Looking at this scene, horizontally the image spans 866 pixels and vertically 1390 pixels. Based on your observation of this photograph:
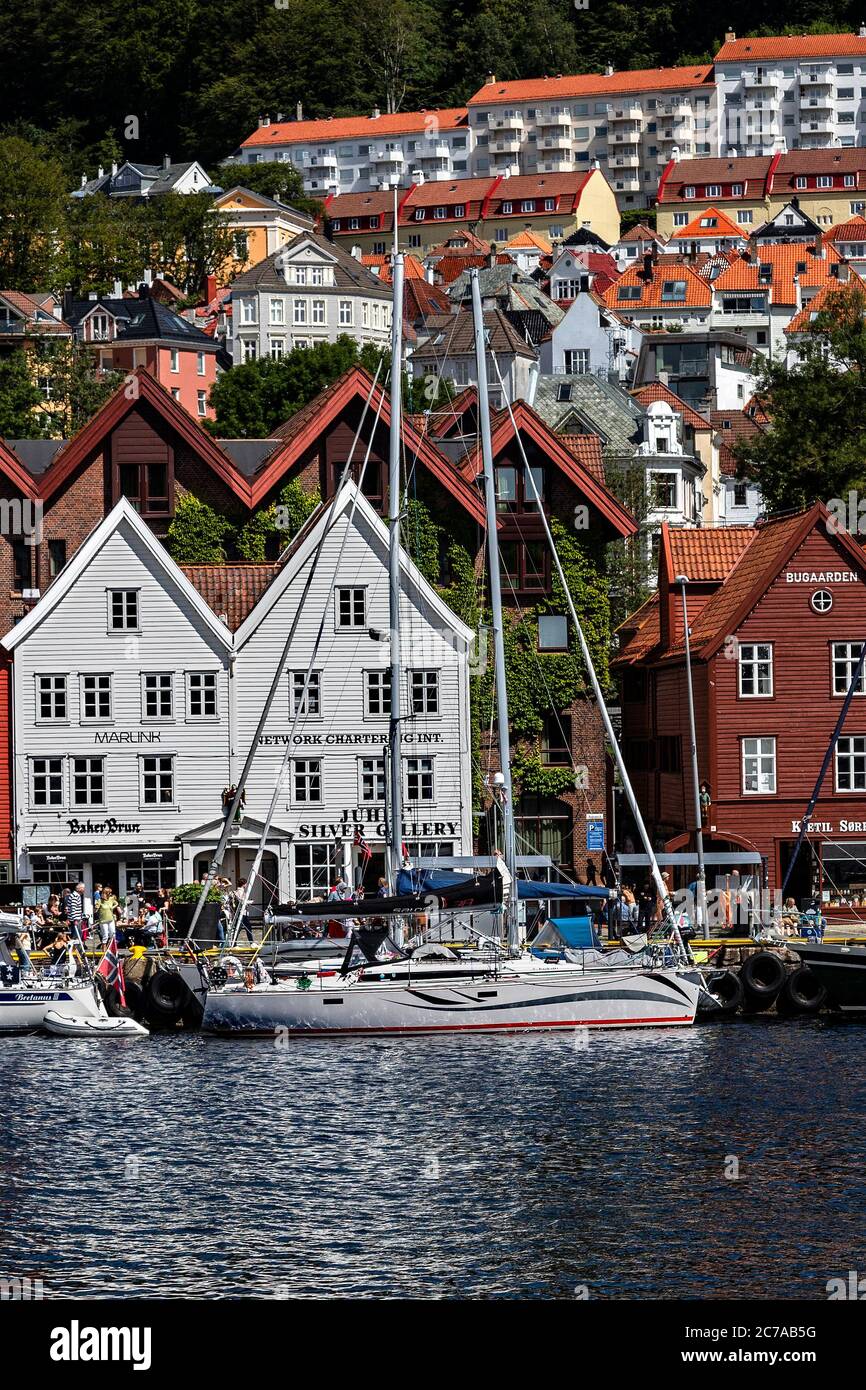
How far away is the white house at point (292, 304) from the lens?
7643 inches

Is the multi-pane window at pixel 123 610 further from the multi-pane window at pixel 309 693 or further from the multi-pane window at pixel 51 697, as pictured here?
the multi-pane window at pixel 309 693

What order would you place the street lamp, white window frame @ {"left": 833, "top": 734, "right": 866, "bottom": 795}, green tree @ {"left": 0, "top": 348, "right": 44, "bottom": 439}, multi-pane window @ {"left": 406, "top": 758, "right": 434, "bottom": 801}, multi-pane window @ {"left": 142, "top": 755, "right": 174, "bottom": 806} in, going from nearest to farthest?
the street lamp
multi-pane window @ {"left": 142, "top": 755, "right": 174, "bottom": 806}
white window frame @ {"left": 833, "top": 734, "right": 866, "bottom": 795}
multi-pane window @ {"left": 406, "top": 758, "right": 434, "bottom": 801}
green tree @ {"left": 0, "top": 348, "right": 44, "bottom": 439}

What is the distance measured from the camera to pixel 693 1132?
142ft

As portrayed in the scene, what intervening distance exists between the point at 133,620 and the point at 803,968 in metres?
27.6

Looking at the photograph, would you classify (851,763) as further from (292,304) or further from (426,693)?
(292,304)

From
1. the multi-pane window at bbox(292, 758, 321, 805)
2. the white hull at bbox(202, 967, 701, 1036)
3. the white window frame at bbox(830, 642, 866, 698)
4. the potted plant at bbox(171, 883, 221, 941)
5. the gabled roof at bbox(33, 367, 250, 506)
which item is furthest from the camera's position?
the gabled roof at bbox(33, 367, 250, 506)

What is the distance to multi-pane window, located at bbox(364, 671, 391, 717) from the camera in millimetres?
74688

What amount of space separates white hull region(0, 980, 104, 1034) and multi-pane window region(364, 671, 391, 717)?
21.4 meters

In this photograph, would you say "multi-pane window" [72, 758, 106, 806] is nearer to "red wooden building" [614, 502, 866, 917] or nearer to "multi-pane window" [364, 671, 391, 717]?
"multi-pane window" [364, 671, 391, 717]

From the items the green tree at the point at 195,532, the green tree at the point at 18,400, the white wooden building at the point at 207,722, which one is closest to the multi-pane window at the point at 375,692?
the white wooden building at the point at 207,722

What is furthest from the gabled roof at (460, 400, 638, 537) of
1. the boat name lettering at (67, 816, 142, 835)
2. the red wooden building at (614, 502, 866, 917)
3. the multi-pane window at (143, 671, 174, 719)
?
the boat name lettering at (67, 816, 142, 835)

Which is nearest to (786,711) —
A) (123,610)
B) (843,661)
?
(843,661)
